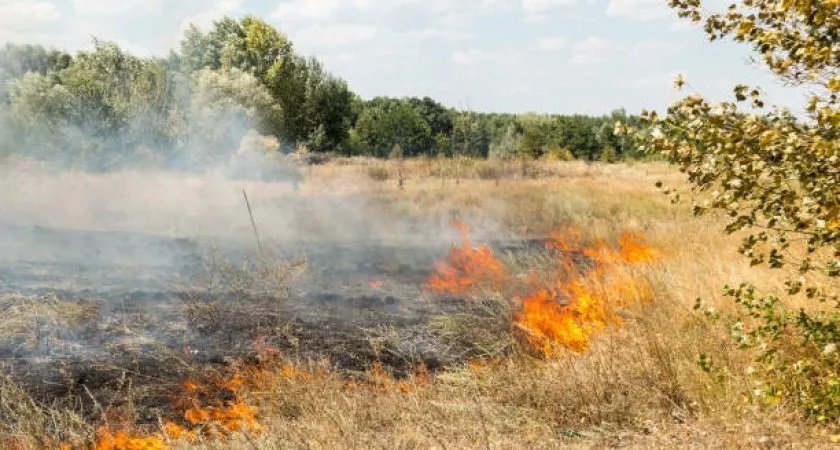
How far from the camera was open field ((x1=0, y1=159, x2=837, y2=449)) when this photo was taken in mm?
4465

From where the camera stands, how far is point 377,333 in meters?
8.23

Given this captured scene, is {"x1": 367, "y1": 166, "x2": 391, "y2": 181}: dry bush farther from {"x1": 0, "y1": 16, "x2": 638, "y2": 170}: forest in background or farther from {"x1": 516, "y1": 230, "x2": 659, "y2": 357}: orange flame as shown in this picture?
{"x1": 516, "y1": 230, "x2": 659, "y2": 357}: orange flame

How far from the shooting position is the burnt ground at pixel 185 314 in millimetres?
6884

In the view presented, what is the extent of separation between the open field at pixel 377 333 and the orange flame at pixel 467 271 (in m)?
0.07

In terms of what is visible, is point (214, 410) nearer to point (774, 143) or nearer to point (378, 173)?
point (774, 143)

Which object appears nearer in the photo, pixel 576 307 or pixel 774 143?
pixel 774 143

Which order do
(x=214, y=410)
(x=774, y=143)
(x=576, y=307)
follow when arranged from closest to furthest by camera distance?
1. (x=774, y=143)
2. (x=214, y=410)
3. (x=576, y=307)

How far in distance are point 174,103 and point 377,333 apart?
19820mm

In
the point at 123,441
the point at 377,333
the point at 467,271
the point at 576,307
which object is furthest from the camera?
the point at 467,271

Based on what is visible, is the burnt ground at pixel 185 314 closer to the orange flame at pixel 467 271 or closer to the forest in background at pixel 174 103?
the orange flame at pixel 467 271

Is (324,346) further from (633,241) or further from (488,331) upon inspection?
(633,241)

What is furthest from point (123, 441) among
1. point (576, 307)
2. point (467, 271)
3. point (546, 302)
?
point (467, 271)

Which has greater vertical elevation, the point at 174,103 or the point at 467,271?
the point at 174,103

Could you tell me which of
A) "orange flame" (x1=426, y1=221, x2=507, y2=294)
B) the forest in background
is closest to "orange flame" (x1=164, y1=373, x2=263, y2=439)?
"orange flame" (x1=426, y1=221, x2=507, y2=294)
